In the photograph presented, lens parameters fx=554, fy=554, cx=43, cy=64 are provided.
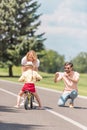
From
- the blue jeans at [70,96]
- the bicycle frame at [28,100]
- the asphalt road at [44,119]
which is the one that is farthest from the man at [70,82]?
the bicycle frame at [28,100]

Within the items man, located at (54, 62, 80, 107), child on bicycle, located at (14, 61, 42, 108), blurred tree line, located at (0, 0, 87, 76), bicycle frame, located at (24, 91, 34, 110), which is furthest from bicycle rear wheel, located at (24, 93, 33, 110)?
blurred tree line, located at (0, 0, 87, 76)

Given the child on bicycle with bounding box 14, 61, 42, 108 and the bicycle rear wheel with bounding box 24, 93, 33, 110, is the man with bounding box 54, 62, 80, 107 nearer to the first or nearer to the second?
the child on bicycle with bounding box 14, 61, 42, 108

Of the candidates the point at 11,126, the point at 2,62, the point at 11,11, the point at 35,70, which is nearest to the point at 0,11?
the point at 11,11

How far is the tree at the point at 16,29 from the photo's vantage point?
Result: 239ft

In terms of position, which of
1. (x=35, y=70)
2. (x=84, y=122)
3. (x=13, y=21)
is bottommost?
(x=84, y=122)

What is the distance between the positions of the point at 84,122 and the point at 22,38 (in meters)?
59.7

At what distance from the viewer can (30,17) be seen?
7456 centimetres

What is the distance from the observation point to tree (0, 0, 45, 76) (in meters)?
72.8

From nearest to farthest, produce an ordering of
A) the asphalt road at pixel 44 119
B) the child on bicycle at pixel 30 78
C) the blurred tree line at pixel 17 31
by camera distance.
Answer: the asphalt road at pixel 44 119 < the child on bicycle at pixel 30 78 < the blurred tree line at pixel 17 31

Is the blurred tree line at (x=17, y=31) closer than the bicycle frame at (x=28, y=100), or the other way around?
the bicycle frame at (x=28, y=100)

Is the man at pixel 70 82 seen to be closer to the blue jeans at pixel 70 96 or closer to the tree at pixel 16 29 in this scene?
the blue jeans at pixel 70 96

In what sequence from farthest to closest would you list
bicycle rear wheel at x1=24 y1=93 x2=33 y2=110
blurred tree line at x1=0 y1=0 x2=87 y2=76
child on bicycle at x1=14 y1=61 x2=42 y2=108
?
blurred tree line at x1=0 y1=0 x2=87 y2=76 < child on bicycle at x1=14 y1=61 x2=42 y2=108 < bicycle rear wheel at x1=24 y1=93 x2=33 y2=110

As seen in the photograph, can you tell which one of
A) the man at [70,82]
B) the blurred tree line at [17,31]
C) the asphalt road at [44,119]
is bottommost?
the asphalt road at [44,119]

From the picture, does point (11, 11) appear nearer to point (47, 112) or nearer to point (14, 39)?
point (14, 39)
